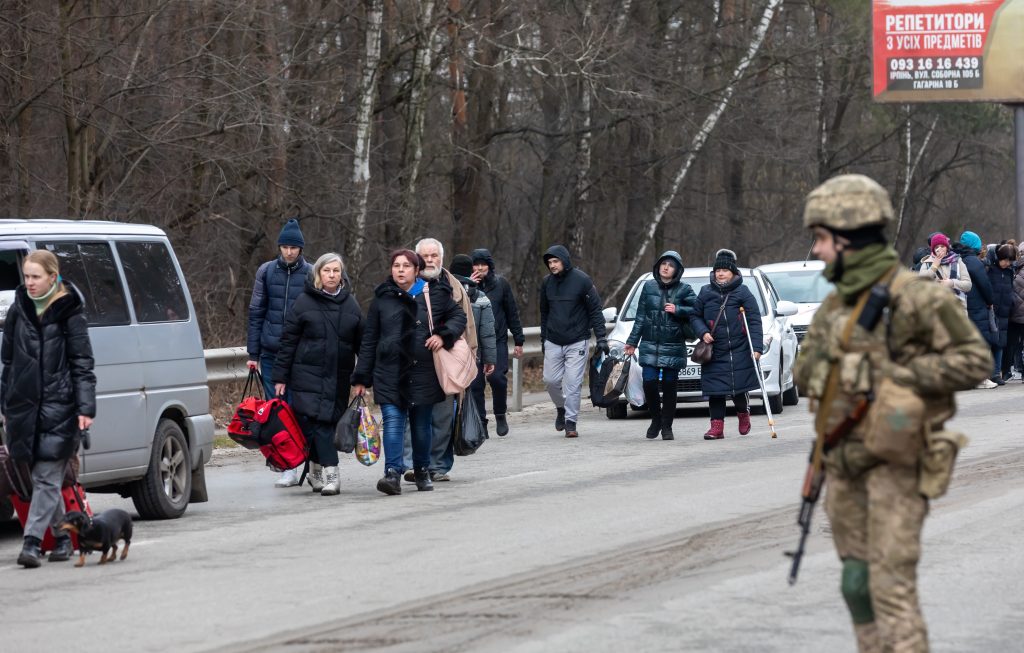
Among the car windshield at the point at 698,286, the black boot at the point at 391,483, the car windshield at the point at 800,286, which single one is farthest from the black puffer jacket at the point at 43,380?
the car windshield at the point at 800,286

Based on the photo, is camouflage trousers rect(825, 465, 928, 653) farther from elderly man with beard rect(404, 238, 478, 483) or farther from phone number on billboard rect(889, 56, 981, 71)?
phone number on billboard rect(889, 56, 981, 71)

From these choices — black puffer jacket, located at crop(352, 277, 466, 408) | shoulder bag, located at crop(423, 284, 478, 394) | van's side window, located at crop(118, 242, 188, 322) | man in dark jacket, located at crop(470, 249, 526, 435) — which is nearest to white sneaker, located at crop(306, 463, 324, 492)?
black puffer jacket, located at crop(352, 277, 466, 408)

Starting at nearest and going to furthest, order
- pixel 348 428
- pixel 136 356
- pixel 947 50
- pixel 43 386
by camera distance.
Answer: pixel 43 386 < pixel 136 356 < pixel 348 428 < pixel 947 50

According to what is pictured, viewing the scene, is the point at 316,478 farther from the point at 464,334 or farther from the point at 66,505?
the point at 66,505

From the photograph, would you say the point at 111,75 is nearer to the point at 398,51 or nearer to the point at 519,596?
the point at 398,51

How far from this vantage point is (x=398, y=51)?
85.3 feet

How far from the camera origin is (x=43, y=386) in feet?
30.1

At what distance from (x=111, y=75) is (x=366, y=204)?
20.9ft

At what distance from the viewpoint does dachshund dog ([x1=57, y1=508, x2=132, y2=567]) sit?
907 centimetres

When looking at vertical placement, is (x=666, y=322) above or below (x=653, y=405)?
above

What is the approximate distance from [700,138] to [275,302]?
1963 cm

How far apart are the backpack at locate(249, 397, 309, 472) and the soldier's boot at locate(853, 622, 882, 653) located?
750 cm

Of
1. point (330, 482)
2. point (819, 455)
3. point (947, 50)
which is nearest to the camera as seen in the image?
point (819, 455)

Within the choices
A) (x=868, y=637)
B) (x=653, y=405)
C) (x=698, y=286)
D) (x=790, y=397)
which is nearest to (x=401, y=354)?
(x=653, y=405)
